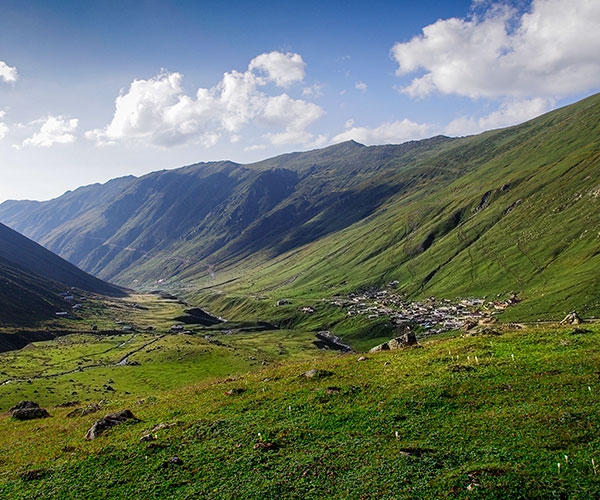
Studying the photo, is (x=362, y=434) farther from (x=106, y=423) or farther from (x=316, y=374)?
(x=106, y=423)

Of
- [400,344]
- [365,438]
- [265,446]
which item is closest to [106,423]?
[265,446]

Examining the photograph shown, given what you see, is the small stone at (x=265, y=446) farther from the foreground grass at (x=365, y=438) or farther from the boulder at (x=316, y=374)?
the boulder at (x=316, y=374)

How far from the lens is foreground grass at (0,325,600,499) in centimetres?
2247

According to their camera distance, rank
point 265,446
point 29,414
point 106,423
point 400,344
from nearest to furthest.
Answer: point 265,446 → point 106,423 → point 29,414 → point 400,344

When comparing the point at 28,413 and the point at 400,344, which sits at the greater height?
the point at 400,344

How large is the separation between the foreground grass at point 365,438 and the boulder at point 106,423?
2.87 ft

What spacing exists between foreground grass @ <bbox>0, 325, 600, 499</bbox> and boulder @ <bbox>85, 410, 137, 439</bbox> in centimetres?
87

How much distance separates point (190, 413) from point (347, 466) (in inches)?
704

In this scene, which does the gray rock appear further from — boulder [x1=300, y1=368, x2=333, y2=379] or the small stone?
the small stone

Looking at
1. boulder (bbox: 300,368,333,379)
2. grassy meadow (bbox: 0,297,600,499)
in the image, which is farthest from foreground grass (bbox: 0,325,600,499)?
boulder (bbox: 300,368,333,379)

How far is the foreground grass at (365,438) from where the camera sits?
22.5 m

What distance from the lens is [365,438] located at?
90.7 feet

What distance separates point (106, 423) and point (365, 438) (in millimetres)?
23674

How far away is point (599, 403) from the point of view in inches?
1064
